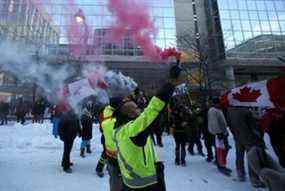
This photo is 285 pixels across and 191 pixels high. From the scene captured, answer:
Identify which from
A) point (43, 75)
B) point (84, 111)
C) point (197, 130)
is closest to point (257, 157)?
point (197, 130)

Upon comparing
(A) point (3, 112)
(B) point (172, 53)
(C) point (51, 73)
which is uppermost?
(C) point (51, 73)

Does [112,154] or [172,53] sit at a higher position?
[172,53]

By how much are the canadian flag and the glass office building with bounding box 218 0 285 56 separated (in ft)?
101

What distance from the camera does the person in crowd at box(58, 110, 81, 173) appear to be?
7543 mm

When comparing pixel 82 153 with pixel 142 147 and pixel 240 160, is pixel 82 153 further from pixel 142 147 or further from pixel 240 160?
pixel 142 147

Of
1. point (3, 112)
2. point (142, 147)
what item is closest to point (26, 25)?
point (3, 112)

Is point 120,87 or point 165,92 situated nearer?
point 165,92

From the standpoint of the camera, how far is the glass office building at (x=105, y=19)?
113 feet

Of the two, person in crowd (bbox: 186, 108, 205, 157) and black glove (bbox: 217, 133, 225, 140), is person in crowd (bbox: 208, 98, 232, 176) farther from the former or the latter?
person in crowd (bbox: 186, 108, 205, 157)

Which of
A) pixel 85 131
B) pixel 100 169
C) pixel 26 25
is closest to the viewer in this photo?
pixel 100 169

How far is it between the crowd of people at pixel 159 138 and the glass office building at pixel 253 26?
1035 inches

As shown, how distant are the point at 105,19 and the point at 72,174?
30858mm

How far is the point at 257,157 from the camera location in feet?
11.9

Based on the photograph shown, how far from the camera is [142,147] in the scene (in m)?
2.78
